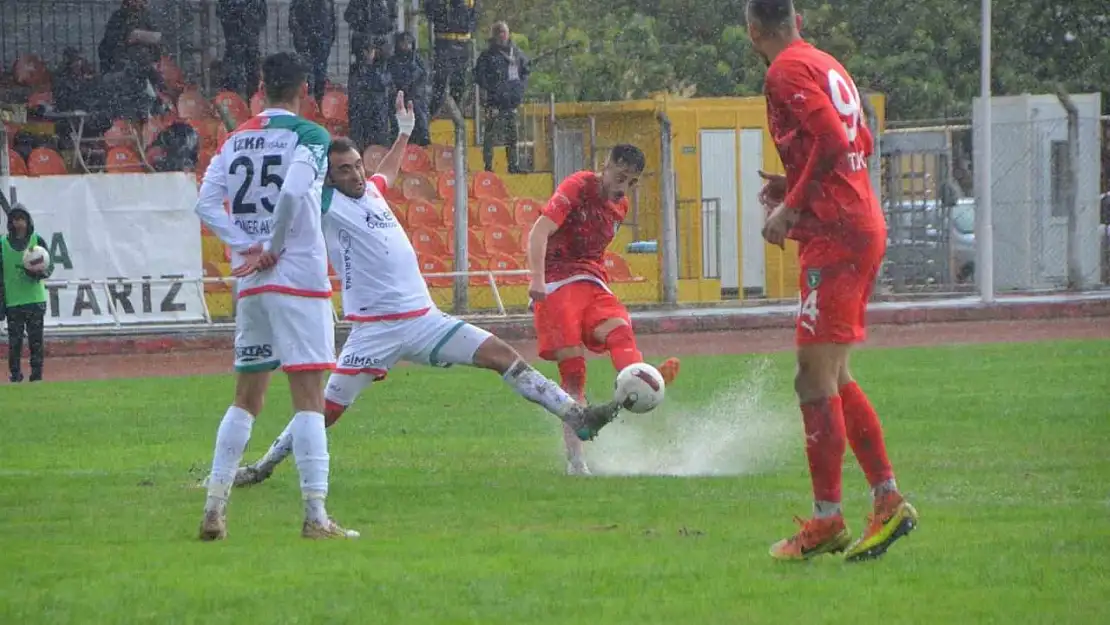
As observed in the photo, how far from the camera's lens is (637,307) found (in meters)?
27.2

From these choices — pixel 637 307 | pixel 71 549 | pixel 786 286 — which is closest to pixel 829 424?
pixel 71 549

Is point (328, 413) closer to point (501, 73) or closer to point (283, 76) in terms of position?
point (283, 76)

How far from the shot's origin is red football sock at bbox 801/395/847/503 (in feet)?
24.6

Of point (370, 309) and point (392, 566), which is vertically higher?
point (370, 309)

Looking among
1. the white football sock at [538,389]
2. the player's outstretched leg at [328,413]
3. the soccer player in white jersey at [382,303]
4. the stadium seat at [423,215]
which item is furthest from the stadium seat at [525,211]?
the white football sock at [538,389]

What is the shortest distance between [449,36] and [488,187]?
2.62m

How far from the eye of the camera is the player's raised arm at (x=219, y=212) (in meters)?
8.58

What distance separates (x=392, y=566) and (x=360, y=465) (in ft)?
13.4

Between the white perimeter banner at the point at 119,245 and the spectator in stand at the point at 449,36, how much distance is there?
4698 millimetres

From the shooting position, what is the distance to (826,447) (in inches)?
295

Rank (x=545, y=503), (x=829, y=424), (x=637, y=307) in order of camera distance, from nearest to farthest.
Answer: (x=829, y=424), (x=545, y=503), (x=637, y=307)

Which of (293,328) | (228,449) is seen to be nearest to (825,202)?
(293,328)

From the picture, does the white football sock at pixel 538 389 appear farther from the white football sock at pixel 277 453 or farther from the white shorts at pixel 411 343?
the white football sock at pixel 277 453

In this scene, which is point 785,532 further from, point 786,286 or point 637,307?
point 786,286
